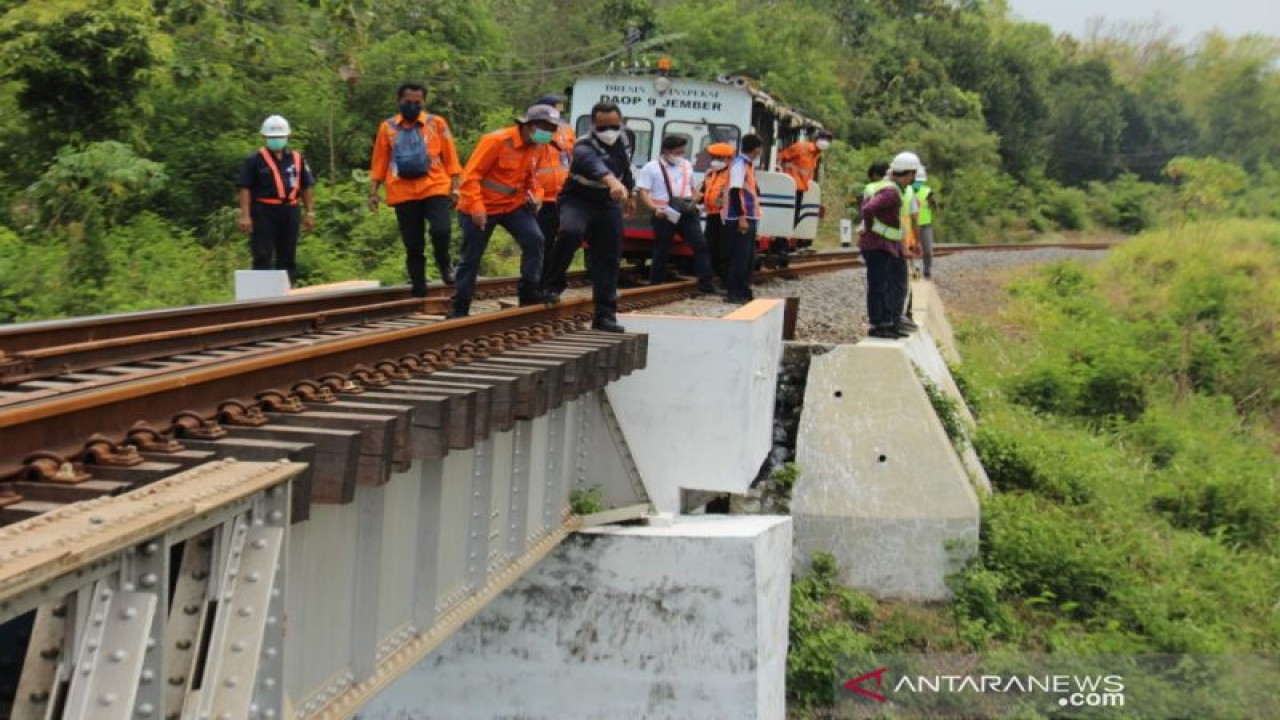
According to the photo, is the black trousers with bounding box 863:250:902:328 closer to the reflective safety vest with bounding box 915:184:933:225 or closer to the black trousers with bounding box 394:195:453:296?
the reflective safety vest with bounding box 915:184:933:225

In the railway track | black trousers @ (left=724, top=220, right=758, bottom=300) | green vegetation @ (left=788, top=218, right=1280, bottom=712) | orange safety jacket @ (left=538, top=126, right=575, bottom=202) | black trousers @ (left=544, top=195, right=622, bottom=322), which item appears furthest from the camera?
black trousers @ (left=724, top=220, right=758, bottom=300)

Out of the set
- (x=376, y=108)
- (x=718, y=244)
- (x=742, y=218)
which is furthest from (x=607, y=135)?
(x=376, y=108)

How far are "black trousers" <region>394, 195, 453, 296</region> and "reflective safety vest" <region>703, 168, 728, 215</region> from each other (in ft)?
13.1

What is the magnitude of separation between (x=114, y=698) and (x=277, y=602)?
0.95m

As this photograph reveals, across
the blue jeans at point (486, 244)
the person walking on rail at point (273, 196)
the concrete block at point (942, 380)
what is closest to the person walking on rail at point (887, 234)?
the concrete block at point (942, 380)

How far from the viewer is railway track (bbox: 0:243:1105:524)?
11.7ft

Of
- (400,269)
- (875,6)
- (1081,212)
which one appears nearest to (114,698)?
(400,269)

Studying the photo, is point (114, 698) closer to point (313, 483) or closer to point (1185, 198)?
point (313, 483)

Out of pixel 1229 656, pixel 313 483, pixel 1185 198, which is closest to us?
pixel 313 483

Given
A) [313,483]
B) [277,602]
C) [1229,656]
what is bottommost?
[1229,656]

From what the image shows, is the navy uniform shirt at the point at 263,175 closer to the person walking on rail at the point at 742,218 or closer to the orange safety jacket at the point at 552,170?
the orange safety jacket at the point at 552,170

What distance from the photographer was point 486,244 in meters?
8.48

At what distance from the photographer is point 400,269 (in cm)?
1600

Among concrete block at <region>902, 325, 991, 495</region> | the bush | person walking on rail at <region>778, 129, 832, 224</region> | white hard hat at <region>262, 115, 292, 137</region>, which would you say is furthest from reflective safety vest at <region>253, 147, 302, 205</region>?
the bush
